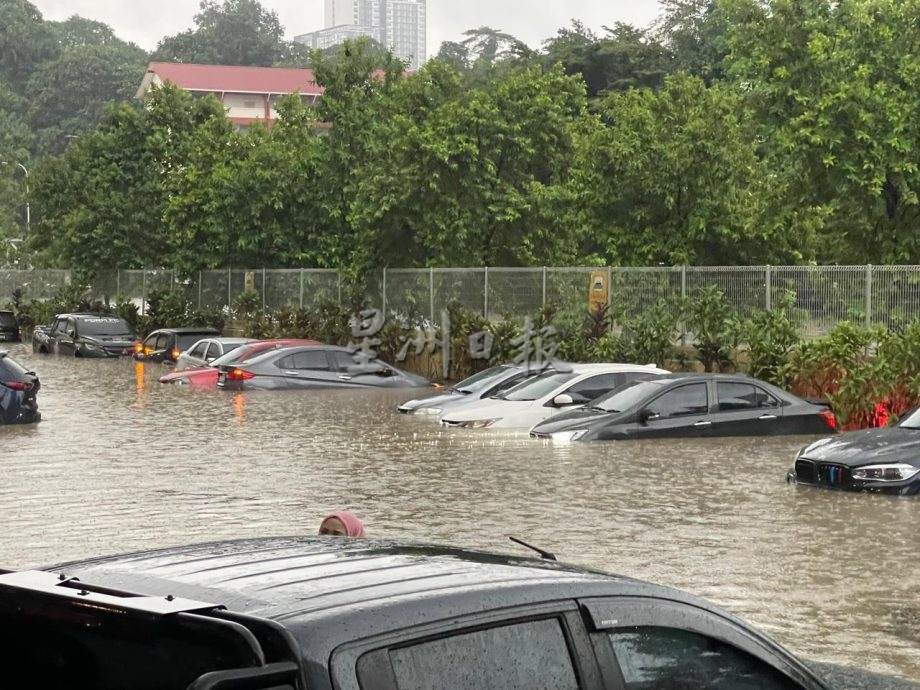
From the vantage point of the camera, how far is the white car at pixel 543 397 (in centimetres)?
2370

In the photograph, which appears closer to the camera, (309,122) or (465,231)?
(465,231)

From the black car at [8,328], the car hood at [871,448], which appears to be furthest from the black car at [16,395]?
the black car at [8,328]

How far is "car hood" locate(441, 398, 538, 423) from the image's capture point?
78.4 feet

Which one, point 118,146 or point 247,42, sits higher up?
point 247,42

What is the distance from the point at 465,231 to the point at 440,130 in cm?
262

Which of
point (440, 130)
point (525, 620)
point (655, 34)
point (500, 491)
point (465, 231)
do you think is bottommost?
point (500, 491)

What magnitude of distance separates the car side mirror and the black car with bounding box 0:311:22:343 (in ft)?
150

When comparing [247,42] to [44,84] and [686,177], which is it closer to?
[44,84]

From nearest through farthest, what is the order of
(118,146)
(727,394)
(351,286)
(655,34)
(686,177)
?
1. (727,394)
2. (686,177)
3. (351,286)
4. (118,146)
5. (655,34)

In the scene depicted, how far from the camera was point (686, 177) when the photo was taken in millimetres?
38688

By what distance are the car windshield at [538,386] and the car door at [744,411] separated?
2.49m

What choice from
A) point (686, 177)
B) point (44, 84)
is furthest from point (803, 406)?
point (44, 84)

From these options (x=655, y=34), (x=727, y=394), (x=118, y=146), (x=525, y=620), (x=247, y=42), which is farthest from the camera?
(x=247, y=42)

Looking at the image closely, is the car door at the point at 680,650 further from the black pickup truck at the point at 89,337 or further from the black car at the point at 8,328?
the black car at the point at 8,328
